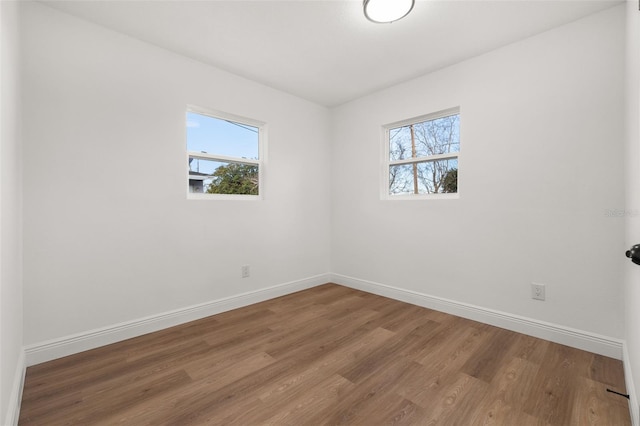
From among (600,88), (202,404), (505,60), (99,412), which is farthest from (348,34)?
(99,412)

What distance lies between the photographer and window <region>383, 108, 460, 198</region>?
2992mm

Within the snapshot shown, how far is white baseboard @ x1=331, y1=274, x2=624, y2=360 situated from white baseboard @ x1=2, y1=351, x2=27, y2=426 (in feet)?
10.2

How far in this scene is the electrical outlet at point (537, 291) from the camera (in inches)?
92.9

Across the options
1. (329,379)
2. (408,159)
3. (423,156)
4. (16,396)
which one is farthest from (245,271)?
(423,156)

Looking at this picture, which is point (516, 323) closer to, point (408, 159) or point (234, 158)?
point (408, 159)

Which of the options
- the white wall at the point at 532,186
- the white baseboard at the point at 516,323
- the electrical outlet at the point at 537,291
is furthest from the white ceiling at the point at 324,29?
the white baseboard at the point at 516,323

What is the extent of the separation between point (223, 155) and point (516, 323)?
327cm

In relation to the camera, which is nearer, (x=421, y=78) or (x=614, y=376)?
(x=614, y=376)

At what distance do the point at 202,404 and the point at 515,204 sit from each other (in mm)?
2782

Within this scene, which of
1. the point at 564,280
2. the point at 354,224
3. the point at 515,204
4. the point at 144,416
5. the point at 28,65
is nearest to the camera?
the point at 144,416

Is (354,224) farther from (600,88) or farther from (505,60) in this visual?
(600,88)

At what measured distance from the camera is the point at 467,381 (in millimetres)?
1770

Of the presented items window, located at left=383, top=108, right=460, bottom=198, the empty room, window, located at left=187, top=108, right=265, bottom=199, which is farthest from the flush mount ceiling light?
window, located at left=187, top=108, right=265, bottom=199

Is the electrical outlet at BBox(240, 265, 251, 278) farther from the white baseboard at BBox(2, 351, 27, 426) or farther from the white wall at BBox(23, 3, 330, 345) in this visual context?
the white baseboard at BBox(2, 351, 27, 426)
